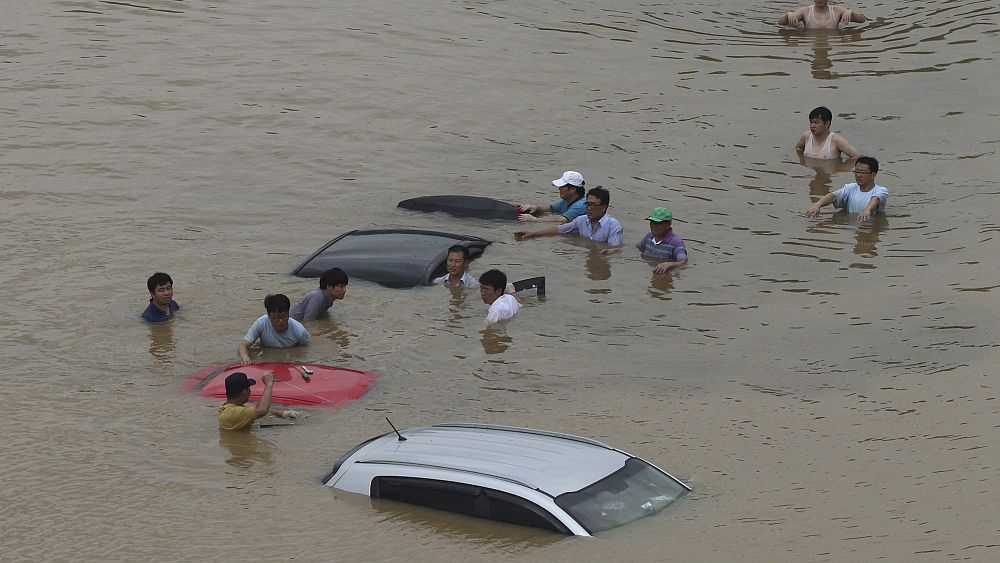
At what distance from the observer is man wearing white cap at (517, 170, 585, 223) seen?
55.0 ft

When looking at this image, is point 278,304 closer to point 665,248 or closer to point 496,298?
point 496,298

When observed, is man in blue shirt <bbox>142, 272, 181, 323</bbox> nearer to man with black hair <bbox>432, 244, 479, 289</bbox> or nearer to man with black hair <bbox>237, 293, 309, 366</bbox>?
man with black hair <bbox>237, 293, 309, 366</bbox>

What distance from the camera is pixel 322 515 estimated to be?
8.98 m

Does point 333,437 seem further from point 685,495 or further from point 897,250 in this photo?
point 897,250

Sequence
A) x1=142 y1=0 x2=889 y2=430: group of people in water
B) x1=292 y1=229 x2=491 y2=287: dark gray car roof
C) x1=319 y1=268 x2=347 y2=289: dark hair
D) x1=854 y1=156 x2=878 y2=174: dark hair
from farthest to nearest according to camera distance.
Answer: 1. x1=854 y1=156 x2=878 y2=174: dark hair
2. x1=292 y1=229 x2=491 y2=287: dark gray car roof
3. x1=319 y1=268 x2=347 y2=289: dark hair
4. x1=142 y1=0 x2=889 y2=430: group of people in water

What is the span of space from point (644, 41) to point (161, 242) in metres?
11.6

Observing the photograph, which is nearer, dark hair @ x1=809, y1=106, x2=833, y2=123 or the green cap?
the green cap

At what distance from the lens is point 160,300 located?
13453 millimetres

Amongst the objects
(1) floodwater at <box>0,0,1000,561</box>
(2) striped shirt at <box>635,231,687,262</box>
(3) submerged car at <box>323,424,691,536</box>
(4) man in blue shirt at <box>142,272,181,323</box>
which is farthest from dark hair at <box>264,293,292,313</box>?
(2) striped shirt at <box>635,231,687,262</box>

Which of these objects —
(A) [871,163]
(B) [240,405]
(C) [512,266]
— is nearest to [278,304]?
(B) [240,405]

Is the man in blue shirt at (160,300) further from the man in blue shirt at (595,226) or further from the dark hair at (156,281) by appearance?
the man in blue shirt at (595,226)

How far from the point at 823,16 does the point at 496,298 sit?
1353 centimetres

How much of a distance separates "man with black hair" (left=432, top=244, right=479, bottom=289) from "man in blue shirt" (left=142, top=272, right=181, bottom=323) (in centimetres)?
279

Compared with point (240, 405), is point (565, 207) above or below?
above
